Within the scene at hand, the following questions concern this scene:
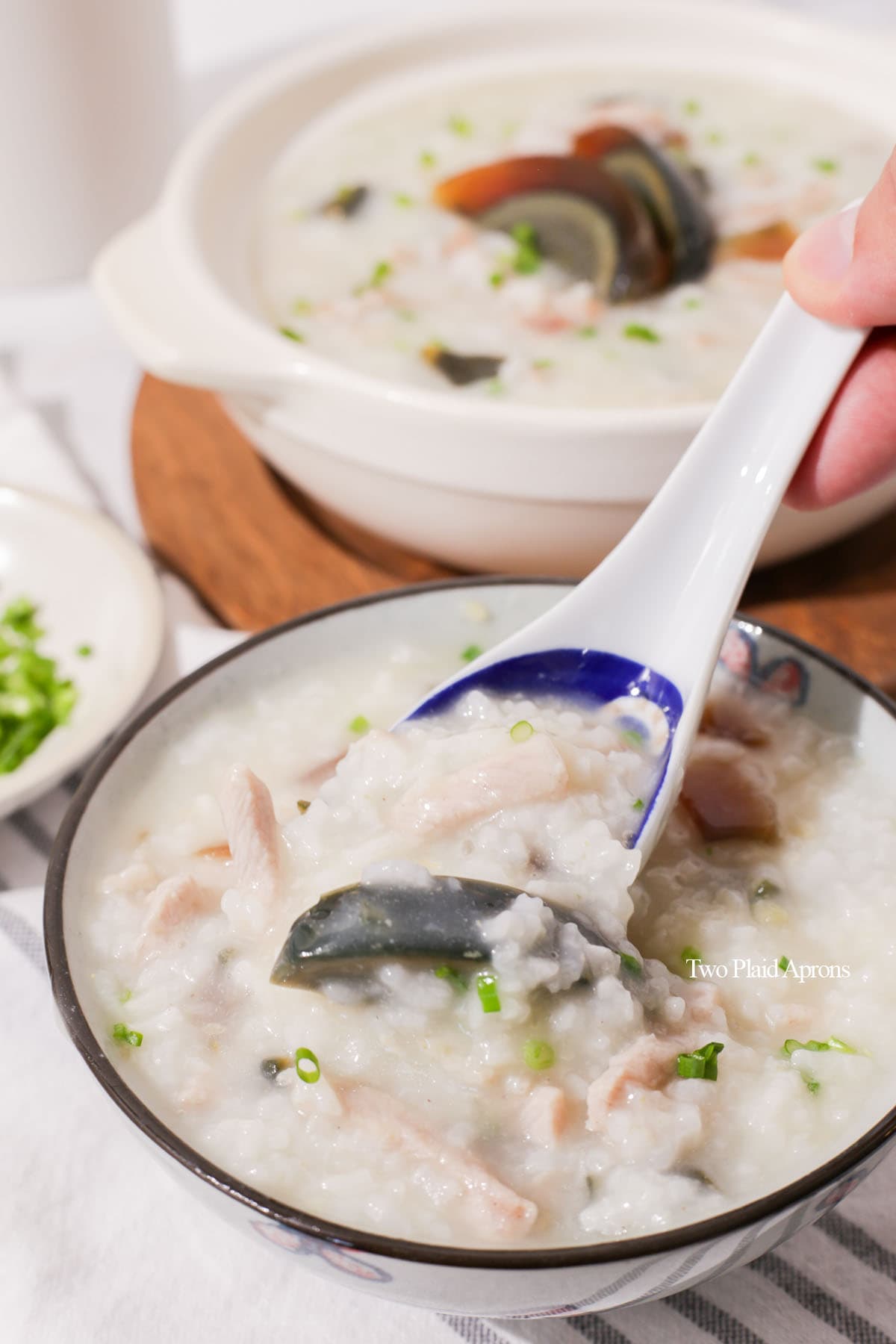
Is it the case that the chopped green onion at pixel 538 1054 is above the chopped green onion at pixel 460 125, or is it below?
below

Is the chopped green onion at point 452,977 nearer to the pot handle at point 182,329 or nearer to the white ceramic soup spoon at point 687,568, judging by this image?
the white ceramic soup spoon at point 687,568

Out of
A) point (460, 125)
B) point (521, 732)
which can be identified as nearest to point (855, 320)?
point (521, 732)

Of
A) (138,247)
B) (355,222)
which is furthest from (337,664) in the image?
(355,222)

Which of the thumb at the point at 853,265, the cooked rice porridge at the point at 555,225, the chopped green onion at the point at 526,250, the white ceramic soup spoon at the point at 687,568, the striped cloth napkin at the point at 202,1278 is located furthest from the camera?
the chopped green onion at the point at 526,250

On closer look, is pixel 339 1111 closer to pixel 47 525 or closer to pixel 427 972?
pixel 427 972

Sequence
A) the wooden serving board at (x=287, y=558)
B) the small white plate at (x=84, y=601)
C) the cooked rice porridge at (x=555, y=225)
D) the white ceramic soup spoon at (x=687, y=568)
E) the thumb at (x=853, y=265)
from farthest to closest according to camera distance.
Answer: the cooked rice porridge at (x=555, y=225) → the wooden serving board at (x=287, y=558) → the small white plate at (x=84, y=601) → the white ceramic soup spoon at (x=687, y=568) → the thumb at (x=853, y=265)

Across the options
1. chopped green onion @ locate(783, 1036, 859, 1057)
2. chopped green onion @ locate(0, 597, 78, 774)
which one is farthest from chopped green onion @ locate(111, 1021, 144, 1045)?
chopped green onion @ locate(0, 597, 78, 774)

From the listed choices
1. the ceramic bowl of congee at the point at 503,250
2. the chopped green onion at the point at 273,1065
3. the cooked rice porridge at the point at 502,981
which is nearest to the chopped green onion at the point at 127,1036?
the cooked rice porridge at the point at 502,981
